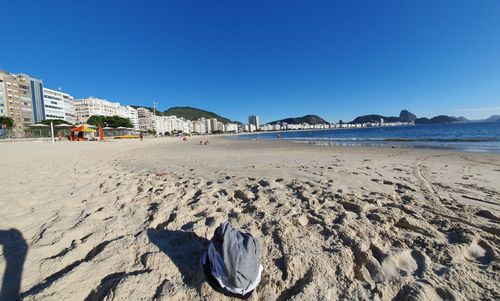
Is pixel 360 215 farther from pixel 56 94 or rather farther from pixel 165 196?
pixel 56 94

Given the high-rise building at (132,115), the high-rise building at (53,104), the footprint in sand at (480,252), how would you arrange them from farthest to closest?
1. the high-rise building at (132,115)
2. the high-rise building at (53,104)
3. the footprint in sand at (480,252)

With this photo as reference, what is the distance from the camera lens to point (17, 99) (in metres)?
70.8

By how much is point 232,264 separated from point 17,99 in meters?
104

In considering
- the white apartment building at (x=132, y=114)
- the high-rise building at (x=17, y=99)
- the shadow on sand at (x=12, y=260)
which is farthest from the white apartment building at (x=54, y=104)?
the shadow on sand at (x=12, y=260)

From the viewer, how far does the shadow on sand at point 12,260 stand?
1696 mm

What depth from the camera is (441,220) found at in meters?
2.79

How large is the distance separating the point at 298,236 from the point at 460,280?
1346 millimetres

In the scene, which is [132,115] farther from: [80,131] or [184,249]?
[184,249]

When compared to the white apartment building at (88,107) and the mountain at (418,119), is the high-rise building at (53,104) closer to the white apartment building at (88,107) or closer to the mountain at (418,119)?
the white apartment building at (88,107)

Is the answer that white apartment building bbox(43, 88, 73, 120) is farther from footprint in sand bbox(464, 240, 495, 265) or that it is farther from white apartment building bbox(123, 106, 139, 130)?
footprint in sand bbox(464, 240, 495, 265)

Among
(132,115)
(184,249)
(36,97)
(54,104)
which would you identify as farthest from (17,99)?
(184,249)

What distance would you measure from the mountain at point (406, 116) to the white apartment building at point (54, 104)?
22917 cm

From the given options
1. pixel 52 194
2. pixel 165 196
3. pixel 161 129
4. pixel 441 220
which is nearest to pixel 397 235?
pixel 441 220

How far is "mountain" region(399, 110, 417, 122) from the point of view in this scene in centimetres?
18400
